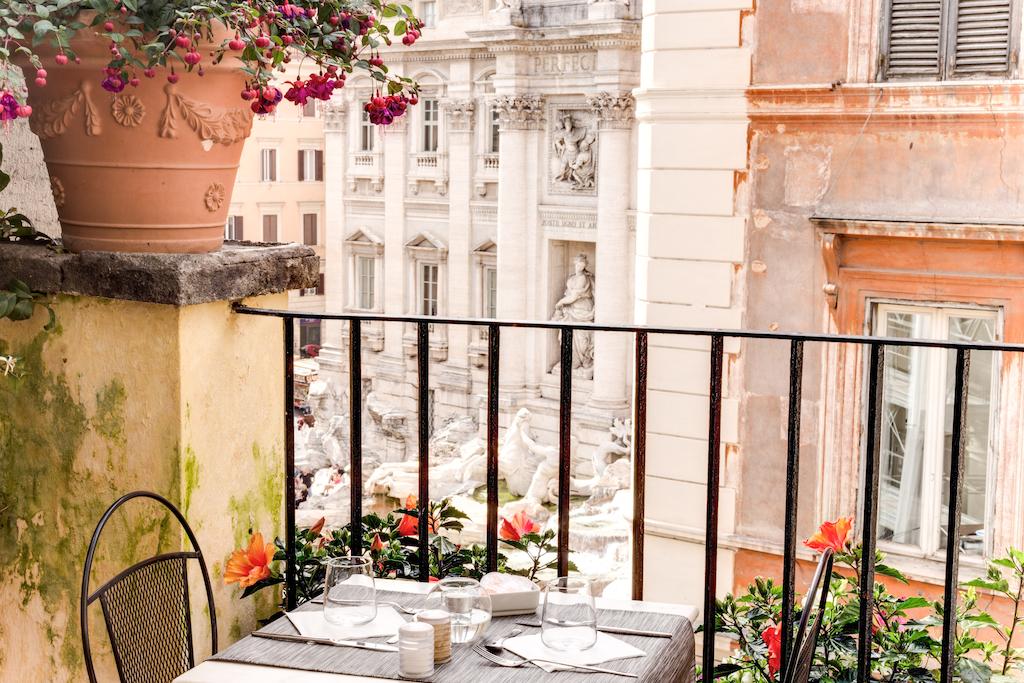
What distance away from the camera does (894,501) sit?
7.35m

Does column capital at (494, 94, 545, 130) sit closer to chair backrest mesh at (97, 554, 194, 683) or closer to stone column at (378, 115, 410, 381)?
stone column at (378, 115, 410, 381)

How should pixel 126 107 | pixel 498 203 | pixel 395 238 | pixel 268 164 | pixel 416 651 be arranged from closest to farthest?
pixel 416 651, pixel 126 107, pixel 498 203, pixel 395 238, pixel 268 164

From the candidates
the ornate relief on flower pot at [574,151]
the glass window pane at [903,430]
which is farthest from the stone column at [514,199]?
the glass window pane at [903,430]

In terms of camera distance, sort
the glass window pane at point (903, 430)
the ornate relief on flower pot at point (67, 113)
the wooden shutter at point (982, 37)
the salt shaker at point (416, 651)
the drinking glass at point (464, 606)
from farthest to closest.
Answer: the glass window pane at point (903, 430), the wooden shutter at point (982, 37), the ornate relief on flower pot at point (67, 113), the drinking glass at point (464, 606), the salt shaker at point (416, 651)

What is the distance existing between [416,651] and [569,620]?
218mm

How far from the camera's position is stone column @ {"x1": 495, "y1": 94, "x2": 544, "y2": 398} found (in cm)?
2125

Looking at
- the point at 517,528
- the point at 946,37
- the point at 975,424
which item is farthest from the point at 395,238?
the point at 517,528

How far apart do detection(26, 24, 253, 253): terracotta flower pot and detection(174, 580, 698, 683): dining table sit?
0.76 m

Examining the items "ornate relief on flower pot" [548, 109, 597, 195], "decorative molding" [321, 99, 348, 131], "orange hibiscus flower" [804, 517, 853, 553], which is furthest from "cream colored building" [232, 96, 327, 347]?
"orange hibiscus flower" [804, 517, 853, 553]

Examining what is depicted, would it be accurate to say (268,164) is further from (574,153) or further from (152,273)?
(152,273)

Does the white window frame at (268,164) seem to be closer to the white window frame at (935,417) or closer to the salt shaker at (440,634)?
the white window frame at (935,417)

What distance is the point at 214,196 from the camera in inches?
89.2

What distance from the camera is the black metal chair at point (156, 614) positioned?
2.07m

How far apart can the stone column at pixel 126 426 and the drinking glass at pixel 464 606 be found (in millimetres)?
625
